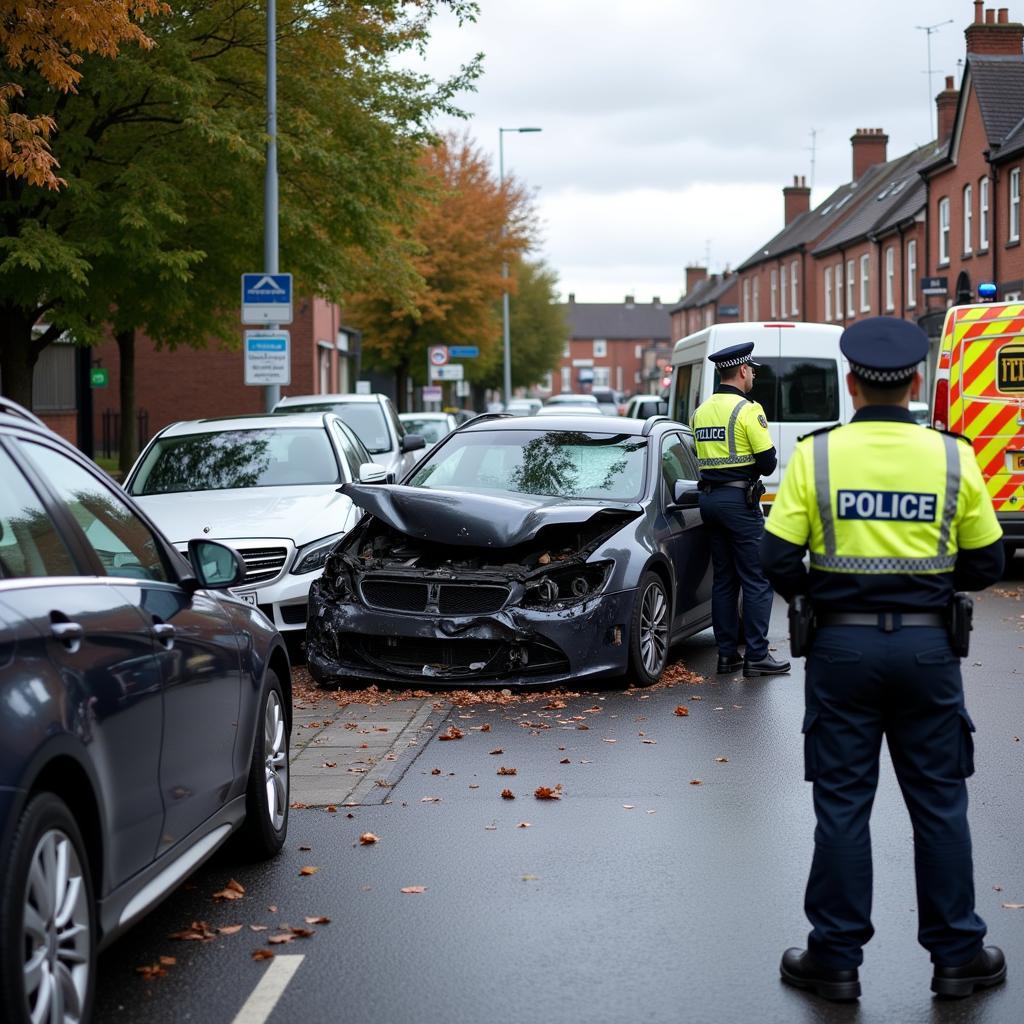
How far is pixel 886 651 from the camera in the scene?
4.46m

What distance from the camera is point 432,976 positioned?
473 centimetres

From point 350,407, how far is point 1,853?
16690mm

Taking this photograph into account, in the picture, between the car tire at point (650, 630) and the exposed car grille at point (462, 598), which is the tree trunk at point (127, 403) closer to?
the car tire at point (650, 630)

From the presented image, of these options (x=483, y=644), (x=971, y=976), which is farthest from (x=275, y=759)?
(x=483, y=644)

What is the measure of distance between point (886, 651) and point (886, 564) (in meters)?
0.23

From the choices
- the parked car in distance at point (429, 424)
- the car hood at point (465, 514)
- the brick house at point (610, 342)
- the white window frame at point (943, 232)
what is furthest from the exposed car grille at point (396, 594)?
the brick house at point (610, 342)

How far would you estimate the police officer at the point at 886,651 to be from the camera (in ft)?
A: 14.8

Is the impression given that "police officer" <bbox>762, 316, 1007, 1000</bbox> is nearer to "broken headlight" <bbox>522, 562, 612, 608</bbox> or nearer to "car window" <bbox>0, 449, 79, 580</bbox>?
"car window" <bbox>0, 449, 79, 580</bbox>

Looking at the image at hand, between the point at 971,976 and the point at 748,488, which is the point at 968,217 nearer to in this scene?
the point at 748,488

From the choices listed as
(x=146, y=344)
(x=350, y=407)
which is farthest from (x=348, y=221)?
(x=146, y=344)

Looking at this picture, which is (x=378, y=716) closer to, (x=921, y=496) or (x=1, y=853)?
(x=921, y=496)

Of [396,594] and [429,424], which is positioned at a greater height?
[429,424]

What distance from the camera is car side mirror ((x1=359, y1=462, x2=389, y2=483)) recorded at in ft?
39.2

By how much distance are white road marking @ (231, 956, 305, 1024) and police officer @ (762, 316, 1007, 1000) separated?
4.70 feet
